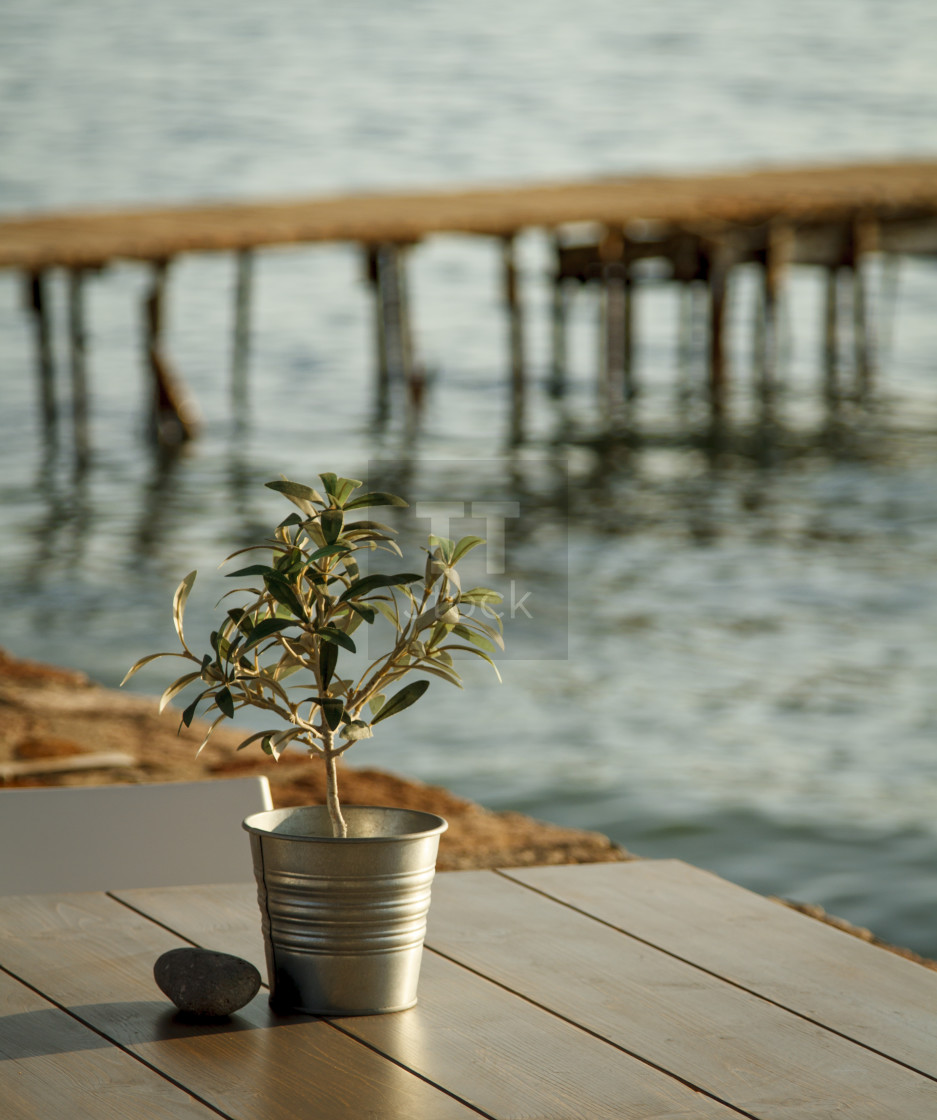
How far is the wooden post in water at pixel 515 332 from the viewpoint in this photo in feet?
44.5

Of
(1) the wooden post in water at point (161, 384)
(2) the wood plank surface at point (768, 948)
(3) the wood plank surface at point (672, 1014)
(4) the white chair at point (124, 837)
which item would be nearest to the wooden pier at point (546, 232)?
(1) the wooden post in water at point (161, 384)

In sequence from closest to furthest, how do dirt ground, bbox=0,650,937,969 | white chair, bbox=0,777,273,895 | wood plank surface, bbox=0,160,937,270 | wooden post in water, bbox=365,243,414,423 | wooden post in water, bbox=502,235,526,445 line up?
1. white chair, bbox=0,777,273,895
2. dirt ground, bbox=0,650,937,969
3. wood plank surface, bbox=0,160,937,270
4. wooden post in water, bbox=502,235,526,445
5. wooden post in water, bbox=365,243,414,423

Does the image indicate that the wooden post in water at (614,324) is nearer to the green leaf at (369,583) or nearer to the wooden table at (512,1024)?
the wooden table at (512,1024)

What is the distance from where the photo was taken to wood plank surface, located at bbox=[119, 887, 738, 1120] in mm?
1319

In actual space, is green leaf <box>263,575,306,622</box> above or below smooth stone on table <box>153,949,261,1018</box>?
above

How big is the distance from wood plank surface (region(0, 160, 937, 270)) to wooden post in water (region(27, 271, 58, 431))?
1.19ft

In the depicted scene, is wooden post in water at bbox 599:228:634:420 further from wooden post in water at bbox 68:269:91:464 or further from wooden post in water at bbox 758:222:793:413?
wooden post in water at bbox 68:269:91:464

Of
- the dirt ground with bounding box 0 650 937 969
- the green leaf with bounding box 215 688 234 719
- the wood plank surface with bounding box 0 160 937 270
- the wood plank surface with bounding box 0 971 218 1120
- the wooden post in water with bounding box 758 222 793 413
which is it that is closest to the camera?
the wood plank surface with bounding box 0 971 218 1120

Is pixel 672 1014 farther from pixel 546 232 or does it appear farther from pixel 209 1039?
pixel 546 232

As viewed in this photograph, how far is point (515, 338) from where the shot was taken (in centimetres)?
1448

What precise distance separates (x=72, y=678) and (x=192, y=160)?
2762 centimetres

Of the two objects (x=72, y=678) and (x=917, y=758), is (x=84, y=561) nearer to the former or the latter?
(x=72, y=678)

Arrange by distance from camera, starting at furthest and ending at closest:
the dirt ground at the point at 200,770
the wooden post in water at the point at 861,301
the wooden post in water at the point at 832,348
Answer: the wooden post in water at the point at 832,348 → the wooden post in water at the point at 861,301 → the dirt ground at the point at 200,770

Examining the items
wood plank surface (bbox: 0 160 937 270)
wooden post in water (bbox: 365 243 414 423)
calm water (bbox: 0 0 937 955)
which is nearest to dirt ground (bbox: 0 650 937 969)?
calm water (bbox: 0 0 937 955)
